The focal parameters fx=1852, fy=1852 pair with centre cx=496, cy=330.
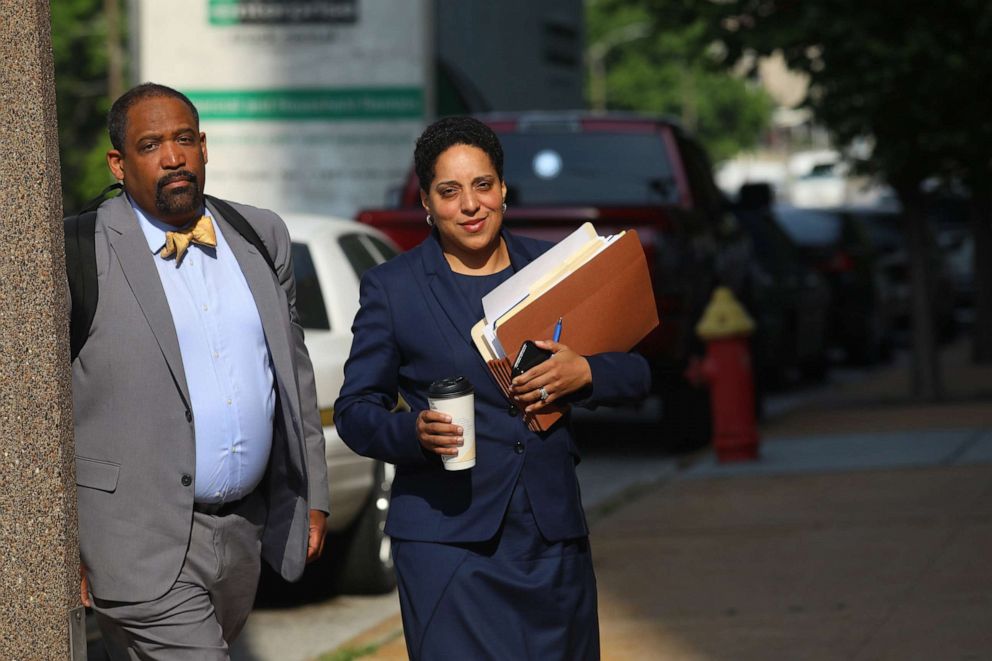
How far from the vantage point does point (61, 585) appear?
3.86 m

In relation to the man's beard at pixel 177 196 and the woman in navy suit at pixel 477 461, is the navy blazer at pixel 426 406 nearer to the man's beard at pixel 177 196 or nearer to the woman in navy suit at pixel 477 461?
the woman in navy suit at pixel 477 461

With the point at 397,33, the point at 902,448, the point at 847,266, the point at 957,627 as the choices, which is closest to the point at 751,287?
the point at 902,448

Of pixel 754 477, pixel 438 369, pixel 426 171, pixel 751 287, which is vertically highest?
pixel 426 171

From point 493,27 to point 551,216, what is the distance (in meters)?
6.58

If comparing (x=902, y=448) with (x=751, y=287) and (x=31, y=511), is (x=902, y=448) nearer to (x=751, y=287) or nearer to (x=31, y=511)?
(x=751, y=287)

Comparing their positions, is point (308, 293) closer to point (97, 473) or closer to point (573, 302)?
point (97, 473)

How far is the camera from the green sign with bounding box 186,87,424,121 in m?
14.7

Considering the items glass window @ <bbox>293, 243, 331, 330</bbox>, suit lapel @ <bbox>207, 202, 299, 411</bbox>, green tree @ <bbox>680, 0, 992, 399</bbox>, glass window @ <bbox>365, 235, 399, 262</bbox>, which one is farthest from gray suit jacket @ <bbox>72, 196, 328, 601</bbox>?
Result: green tree @ <bbox>680, 0, 992, 399</bbox>

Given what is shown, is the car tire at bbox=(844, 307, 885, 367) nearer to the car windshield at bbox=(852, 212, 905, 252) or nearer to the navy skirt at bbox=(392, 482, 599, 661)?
the car windshield at bbox=(852, 212, 905, 252)

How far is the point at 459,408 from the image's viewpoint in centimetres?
370

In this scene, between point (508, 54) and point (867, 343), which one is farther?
point (867, 343)

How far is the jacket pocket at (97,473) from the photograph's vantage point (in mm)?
4031

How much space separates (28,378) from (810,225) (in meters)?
17.4

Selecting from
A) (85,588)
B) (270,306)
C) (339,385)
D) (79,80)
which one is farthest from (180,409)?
(79,80)
